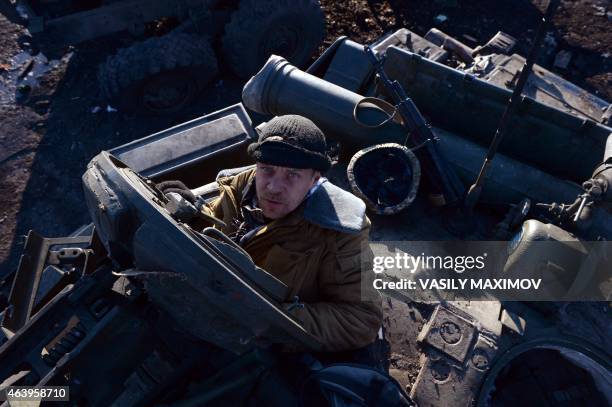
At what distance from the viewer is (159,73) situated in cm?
578

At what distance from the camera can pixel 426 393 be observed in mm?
2934

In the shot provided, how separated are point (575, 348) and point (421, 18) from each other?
568cm

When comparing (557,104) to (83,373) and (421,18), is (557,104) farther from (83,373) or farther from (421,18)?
(83,373)

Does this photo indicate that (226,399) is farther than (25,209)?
No

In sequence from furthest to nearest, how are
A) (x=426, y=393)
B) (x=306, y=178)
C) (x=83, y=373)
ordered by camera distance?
1. (x=426, y=393)
2. (x=306, y=178)
3. (x=83, y=373)

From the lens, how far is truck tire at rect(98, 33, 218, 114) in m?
5.62

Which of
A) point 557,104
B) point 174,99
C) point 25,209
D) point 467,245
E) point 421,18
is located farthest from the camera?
point 421,18

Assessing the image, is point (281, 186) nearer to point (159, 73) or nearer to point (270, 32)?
point (159, 73)

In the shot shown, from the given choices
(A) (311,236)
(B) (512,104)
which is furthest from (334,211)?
(B) (512,104)

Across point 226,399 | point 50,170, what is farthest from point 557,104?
point 50,170

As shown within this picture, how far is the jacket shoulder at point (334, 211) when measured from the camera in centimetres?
253

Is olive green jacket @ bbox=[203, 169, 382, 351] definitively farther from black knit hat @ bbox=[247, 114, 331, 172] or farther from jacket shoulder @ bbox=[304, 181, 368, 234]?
black knit hat @ bbox=[247, 114, 331, 172]

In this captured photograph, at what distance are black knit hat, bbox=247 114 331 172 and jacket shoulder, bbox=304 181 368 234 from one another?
0.15 metres

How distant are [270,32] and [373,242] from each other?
11.5ft
